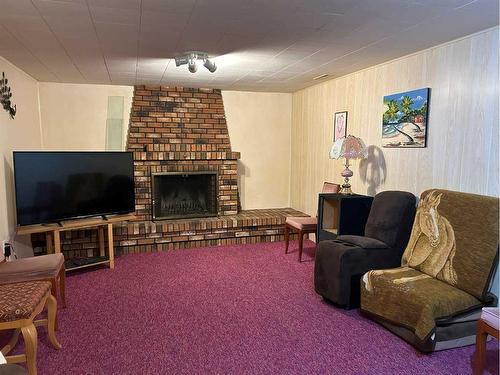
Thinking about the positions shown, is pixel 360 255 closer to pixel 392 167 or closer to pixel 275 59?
pixel 392 167

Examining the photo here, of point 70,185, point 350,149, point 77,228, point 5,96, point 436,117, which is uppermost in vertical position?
point 5,96

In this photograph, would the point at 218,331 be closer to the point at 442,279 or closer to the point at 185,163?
the point at 442,279

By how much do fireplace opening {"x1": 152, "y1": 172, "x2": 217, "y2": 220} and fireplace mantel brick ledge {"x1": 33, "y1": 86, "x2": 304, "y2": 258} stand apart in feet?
0.27

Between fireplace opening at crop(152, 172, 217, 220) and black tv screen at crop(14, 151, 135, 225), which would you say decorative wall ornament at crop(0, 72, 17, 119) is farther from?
fireplace opening at crop(152, 172, 217, 220)

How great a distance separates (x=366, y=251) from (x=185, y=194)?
297cm

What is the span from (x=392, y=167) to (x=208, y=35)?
2.11 metres

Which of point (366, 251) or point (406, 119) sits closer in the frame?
point (366, 251)

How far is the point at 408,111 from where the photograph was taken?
3248mm

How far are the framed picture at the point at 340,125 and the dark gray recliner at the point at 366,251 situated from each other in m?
1.30

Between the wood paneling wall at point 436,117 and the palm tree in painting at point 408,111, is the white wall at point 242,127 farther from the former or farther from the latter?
the palm tree in painting at point 408,111

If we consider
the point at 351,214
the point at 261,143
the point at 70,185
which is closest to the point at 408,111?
the point at 351,214

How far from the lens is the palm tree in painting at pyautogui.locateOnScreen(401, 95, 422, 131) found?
3.20 meters

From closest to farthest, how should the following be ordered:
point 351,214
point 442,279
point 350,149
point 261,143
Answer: point 442,279, point 351,214, point 350,149, point 261,143

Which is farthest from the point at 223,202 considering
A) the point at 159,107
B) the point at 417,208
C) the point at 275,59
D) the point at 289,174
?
the point at 417,208
